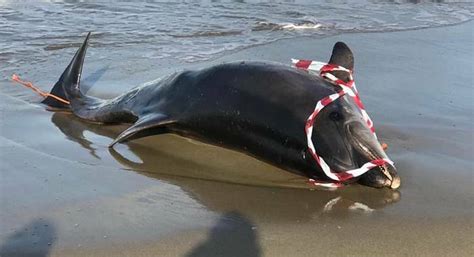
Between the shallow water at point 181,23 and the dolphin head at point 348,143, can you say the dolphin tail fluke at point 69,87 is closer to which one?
the shallow water at point 181,23

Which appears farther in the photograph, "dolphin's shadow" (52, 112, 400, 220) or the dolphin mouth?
the dolphin mouth

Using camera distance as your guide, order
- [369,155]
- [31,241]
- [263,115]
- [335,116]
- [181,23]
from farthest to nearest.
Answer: [181,23], [263,115], [335,116], [369,155], [31,241]

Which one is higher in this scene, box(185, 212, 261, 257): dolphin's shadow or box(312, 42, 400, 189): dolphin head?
box(312, 42, 400, 189): dolphin head

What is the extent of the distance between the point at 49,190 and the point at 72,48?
5.66m

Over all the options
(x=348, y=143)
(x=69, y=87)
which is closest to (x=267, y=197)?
(x=348, y=143)

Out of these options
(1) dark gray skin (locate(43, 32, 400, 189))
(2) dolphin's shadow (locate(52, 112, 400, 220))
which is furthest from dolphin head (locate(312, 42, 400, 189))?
(2) dolphin's shadow (locate(52, 112, 400, 220))

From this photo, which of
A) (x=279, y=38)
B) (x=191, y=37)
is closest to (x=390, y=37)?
(x=279, y=38)

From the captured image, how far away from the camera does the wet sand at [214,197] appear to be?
3119 mm

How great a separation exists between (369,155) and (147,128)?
1867 mm

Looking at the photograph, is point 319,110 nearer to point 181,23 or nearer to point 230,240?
point 230,240

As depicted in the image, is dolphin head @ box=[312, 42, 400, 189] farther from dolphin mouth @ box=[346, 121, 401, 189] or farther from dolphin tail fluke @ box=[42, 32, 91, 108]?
dolphin tail fluke @ box=[42, 32, 91, 108]

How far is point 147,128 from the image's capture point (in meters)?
4.72

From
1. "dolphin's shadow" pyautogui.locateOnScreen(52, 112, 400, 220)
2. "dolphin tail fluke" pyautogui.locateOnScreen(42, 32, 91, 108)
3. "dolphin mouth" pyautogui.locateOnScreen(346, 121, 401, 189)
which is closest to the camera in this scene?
"dolphin's shadow" pyautogui.locateOnScreen(52, 112, 400, 220)

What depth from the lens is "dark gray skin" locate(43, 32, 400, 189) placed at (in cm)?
403
